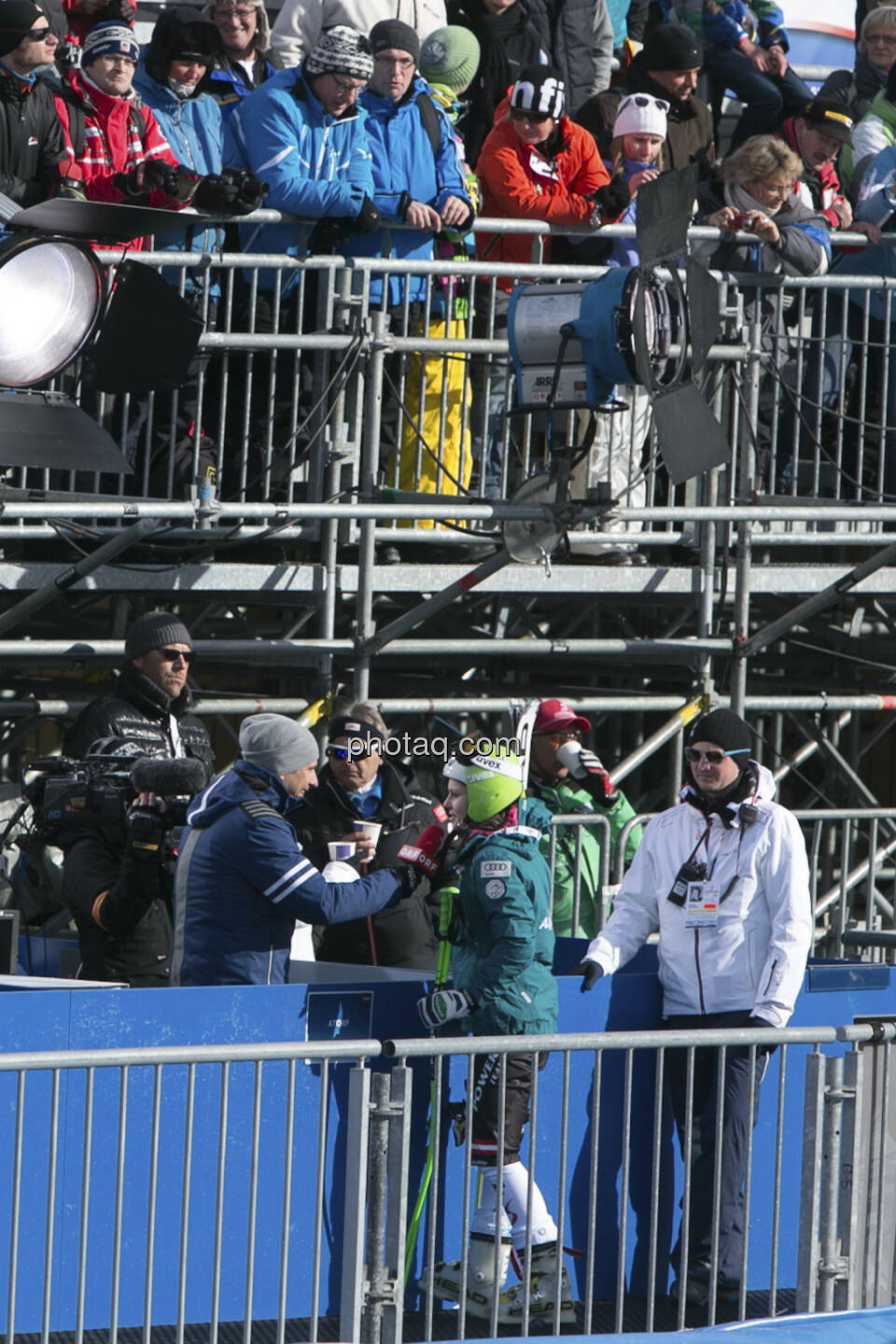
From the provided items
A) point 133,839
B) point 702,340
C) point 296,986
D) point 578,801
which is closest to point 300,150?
point 702,340

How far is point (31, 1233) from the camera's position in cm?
559

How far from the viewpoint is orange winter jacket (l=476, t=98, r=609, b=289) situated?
31.1 feet

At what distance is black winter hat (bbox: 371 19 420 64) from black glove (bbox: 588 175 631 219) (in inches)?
42.3

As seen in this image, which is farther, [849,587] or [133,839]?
[849,587]

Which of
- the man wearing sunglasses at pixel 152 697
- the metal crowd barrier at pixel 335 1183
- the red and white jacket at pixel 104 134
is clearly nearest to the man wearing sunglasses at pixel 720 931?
the metal crowd barrier at pixel 335 1183

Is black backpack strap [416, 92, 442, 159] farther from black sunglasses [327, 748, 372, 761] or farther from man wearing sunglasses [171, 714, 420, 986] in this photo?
man wearing sunglasses [171, 714, 420, 986]

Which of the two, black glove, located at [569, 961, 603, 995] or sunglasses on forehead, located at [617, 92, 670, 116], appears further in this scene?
sunglasses on forehead, located at [617, 92, 670, 116]

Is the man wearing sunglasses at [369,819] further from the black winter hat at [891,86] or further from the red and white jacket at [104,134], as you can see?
the black winter hat at [891,86]

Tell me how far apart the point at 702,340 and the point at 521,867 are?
7.03ft

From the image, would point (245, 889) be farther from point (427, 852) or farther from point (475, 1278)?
point (475, 1278)

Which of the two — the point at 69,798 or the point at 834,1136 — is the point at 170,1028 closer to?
the point at 69,798

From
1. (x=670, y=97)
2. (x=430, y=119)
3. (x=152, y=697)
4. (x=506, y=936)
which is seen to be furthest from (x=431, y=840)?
(x=670, y=97)

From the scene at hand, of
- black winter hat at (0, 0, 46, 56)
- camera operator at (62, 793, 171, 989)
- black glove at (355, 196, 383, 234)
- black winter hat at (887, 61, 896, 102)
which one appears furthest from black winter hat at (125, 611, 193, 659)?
black winter hat at (887, 61, 896, 102)

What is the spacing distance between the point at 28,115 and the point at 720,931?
3.98m
